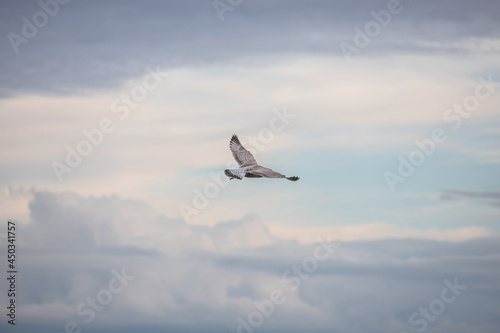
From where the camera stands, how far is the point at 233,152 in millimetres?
83000

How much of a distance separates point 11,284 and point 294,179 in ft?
134

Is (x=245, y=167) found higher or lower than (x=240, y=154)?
lower

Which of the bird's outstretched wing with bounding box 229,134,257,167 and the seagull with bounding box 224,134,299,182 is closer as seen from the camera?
the seagull with bounding box 224,134,299,182

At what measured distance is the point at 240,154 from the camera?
82500 mm

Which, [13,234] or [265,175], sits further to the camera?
[13,234]

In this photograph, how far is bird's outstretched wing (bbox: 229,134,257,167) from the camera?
80.1 meters

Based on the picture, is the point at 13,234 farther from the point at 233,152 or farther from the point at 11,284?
the point at 233,152

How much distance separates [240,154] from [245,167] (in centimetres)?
533

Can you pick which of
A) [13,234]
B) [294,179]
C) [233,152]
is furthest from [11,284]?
[294,179]

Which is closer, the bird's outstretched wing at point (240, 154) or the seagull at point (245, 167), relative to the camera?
the seagull at point (245, 167)

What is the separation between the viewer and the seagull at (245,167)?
7325cm

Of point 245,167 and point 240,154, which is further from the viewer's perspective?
point 240,154

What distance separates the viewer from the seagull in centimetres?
7325

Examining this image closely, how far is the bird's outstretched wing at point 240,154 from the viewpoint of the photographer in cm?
8014
